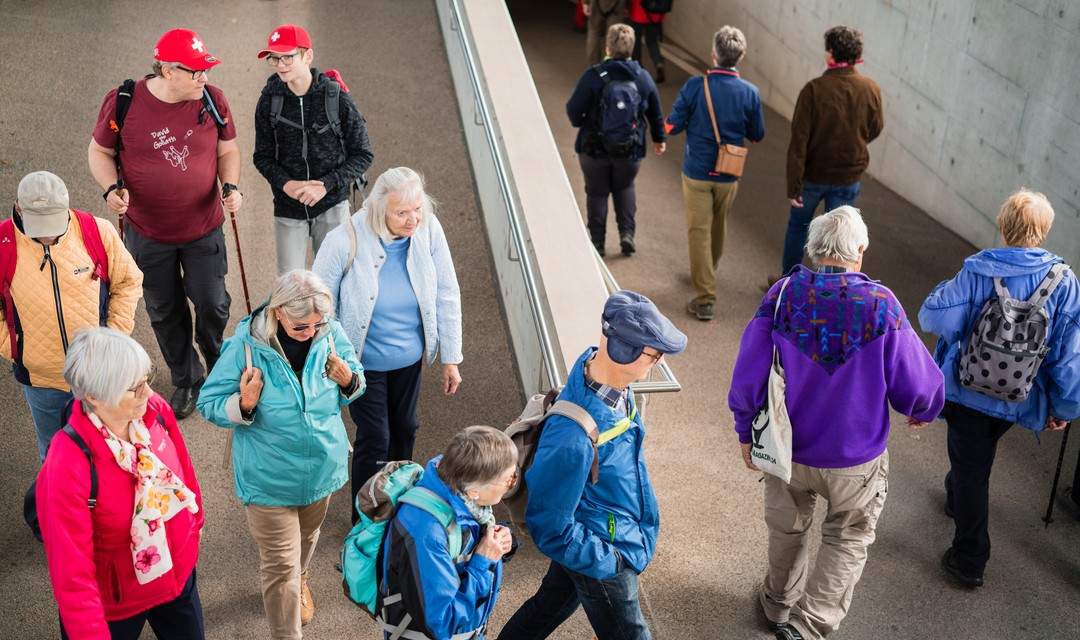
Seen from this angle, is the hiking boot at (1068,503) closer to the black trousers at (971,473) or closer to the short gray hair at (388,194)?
the black trousers at (971,473)

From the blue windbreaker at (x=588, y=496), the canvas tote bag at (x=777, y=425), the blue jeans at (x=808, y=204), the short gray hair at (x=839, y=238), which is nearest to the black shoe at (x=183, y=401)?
the blue windbreaker at (x=588, y=496)

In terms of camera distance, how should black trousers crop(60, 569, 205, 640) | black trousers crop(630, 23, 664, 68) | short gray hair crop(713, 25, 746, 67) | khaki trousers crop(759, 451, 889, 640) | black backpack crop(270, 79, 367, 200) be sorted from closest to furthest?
black trousers crop(60, 569, 205, 640)
khaki trousers crop(759, 451, 889, 640)
black backpack crop(270, 79, 367, 200)
short gray hair crop(713, 25, 746, 67)
black trousers crop(630, 23, 664, 68)

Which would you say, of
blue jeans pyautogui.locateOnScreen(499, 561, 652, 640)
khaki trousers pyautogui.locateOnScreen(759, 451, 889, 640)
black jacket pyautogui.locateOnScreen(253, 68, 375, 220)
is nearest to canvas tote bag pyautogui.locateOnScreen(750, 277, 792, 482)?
khaki trousers pyautogui.locateOnScreen(759, 451, 889, 640)

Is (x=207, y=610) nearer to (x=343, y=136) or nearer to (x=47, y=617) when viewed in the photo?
(x=47, y=617)

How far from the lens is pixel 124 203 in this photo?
5176 mm

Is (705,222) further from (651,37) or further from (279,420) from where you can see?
(651,37)

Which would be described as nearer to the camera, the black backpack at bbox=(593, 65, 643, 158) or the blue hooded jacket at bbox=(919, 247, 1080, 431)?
the blue hooded jacket at bbox=(919, 247, 1080, 431)

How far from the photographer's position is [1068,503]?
5.83 m

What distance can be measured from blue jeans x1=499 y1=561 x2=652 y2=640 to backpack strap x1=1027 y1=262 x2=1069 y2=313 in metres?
2.29

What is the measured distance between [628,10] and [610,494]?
10.6 m

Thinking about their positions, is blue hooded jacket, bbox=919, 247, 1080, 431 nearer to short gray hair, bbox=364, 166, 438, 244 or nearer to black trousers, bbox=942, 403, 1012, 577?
black trousers, bbox=942, 403, 1012, 577

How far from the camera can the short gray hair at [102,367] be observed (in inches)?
127

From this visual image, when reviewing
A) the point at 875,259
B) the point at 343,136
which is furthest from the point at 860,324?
the point at 875,259

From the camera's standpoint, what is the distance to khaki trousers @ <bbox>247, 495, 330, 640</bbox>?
159 inches
